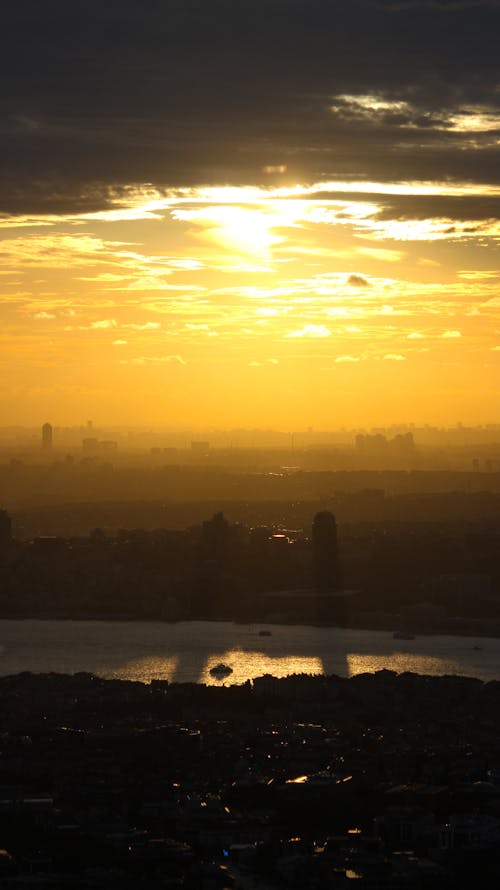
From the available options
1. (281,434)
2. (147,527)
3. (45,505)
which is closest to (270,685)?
(147,527)

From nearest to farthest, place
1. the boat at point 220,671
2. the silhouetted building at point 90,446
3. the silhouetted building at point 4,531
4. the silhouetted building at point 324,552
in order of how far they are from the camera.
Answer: the boat at point 220,671, the silhouetted building at point 324,552, the silhouetted building at point 4,531, the silhouetted building at point 90,446

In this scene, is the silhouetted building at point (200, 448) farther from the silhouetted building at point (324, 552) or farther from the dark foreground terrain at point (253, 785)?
the dark foreground terrain at point (253, 785)

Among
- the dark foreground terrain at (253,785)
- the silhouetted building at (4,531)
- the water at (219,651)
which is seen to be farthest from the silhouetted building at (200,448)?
the dark foreground terrain at (253,785)

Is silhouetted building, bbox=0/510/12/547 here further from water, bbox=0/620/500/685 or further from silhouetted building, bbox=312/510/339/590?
water, bbox=0/620/500/685

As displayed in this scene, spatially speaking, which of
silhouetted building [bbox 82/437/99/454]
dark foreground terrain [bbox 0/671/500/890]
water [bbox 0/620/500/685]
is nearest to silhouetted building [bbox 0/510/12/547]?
water [bbox 0/620/500/685]

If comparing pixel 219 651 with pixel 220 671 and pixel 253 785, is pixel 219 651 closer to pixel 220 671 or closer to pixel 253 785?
pixel 220 671

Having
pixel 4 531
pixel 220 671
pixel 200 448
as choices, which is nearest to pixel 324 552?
pixel 4 531
